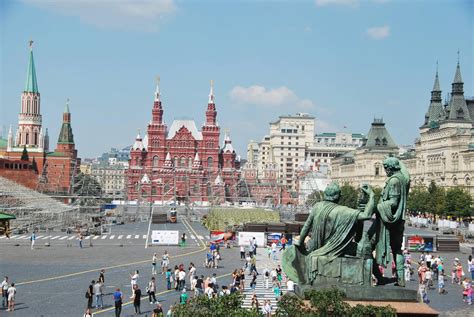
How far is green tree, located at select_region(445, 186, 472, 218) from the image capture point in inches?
2872

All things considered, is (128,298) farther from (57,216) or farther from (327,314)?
(57,216)

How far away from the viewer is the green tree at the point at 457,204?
7294 cm

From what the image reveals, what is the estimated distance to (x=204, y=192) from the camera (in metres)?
129

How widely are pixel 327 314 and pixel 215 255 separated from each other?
67.4ft

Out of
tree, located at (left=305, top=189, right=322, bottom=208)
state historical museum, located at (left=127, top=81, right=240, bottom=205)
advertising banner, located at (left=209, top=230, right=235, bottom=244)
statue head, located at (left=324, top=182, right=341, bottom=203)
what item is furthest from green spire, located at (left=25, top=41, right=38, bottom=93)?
statue head, located at (left=324, top=182, right=341, bottom=203)

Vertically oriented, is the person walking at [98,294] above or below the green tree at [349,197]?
below

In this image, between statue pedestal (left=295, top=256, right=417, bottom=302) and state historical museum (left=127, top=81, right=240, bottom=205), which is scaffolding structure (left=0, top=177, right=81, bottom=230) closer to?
statue pedestal (left=295, top=256, right=417, bottom=302)

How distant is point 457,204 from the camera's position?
240ft

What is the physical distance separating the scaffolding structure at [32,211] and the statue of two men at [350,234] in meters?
44.0

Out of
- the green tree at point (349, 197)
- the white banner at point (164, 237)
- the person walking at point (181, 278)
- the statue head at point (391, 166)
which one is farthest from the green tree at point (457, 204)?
the statue head at point (391, 166)

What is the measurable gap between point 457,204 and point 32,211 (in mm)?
42355

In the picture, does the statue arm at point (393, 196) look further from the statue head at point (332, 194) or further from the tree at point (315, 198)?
the tree at point (315, 198)

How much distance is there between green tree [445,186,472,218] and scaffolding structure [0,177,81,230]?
37994 mm

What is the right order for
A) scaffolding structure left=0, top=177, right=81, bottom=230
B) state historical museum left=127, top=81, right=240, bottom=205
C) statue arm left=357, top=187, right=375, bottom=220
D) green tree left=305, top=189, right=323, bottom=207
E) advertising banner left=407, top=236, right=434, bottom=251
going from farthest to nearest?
state historical museum left=127, top=81, right=240, bottom=205 < green tree left=305, top=189, right=323, bottom=207 < scaffolding structure left=0, top=177, right=81, bottom=230 < advertising banner left=407, top=236, right=434, bottom=251 < statue arm left=357, top=187, right=375, bottom=220
